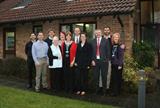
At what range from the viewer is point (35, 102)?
11867 millimetres

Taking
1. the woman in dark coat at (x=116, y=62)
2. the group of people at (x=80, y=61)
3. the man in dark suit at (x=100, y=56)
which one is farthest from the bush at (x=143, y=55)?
the man in dark suit at (x=100, y=56)

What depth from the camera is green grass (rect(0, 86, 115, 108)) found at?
11.5 m

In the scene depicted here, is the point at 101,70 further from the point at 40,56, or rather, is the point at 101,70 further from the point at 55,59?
the point at 40,56

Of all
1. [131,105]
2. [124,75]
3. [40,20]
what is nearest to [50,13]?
[40,20]

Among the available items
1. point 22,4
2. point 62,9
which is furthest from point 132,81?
point 22,4

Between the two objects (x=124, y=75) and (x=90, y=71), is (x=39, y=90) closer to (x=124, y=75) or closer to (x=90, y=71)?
(x=90, y=71)

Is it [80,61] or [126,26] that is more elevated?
[126,26]

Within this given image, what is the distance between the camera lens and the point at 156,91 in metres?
14.3

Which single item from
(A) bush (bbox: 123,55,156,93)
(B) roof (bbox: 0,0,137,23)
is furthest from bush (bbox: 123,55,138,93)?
(B) roof (bbox: 0,0,137,23)

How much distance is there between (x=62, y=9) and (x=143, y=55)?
482cm

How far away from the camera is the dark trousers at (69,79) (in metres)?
14.0

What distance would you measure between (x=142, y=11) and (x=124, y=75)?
5874 millimetres

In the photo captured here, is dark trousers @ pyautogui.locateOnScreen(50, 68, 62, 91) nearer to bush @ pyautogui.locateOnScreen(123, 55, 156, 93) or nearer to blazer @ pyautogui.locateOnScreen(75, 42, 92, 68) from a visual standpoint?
blazer @ pyautogui.locateOnScreen(75, 42, 92, 68)

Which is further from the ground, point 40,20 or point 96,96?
point 40,20
